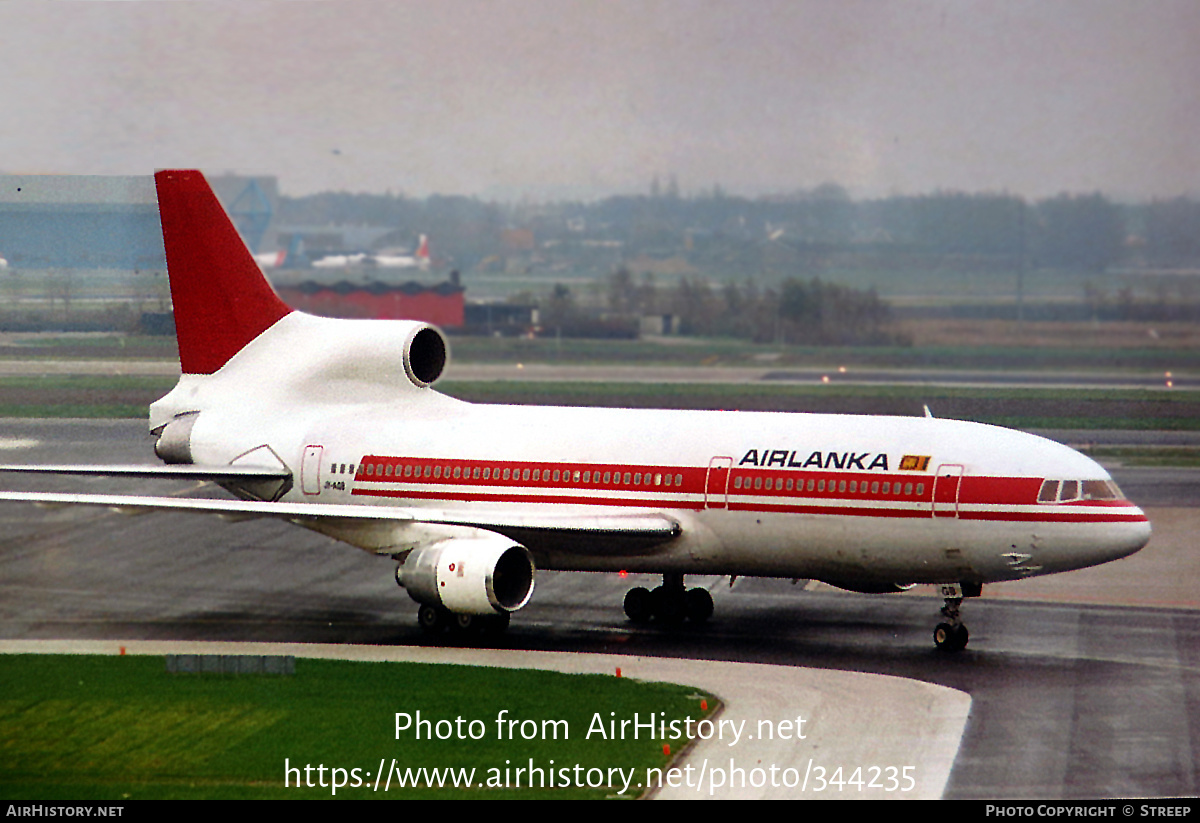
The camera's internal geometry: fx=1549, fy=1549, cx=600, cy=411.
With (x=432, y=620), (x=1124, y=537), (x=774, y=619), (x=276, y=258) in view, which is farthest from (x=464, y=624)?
(x=276, y=258)

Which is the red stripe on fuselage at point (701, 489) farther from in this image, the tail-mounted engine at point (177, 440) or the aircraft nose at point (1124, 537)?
the tail-mounted engine at point (177, 440)

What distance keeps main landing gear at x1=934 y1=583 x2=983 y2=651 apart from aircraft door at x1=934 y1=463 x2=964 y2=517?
1.61 metres

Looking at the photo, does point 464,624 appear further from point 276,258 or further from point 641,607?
point 276,258

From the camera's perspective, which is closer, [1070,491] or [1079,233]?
[1070,491]

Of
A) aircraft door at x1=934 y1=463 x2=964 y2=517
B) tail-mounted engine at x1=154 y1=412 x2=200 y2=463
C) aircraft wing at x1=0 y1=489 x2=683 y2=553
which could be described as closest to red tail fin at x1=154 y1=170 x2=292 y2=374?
tail-mounted engine at x1=154 y1=412 x2=200 y2=463

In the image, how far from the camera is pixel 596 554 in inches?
1106

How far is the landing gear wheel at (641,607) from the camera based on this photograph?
2967 centimetres

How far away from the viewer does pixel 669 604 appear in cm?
2948

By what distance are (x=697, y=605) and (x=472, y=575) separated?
17.5 feet

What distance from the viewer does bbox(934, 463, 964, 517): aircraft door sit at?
25734mm

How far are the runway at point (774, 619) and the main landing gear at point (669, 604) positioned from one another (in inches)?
17.6

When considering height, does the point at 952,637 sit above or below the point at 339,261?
below

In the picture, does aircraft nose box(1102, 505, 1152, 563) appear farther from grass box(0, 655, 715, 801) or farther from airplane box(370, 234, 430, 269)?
airplane box(370, 234, 430, 269)

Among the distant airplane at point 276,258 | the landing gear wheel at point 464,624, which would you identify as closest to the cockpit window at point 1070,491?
the landing gear wheel at point 464,624
